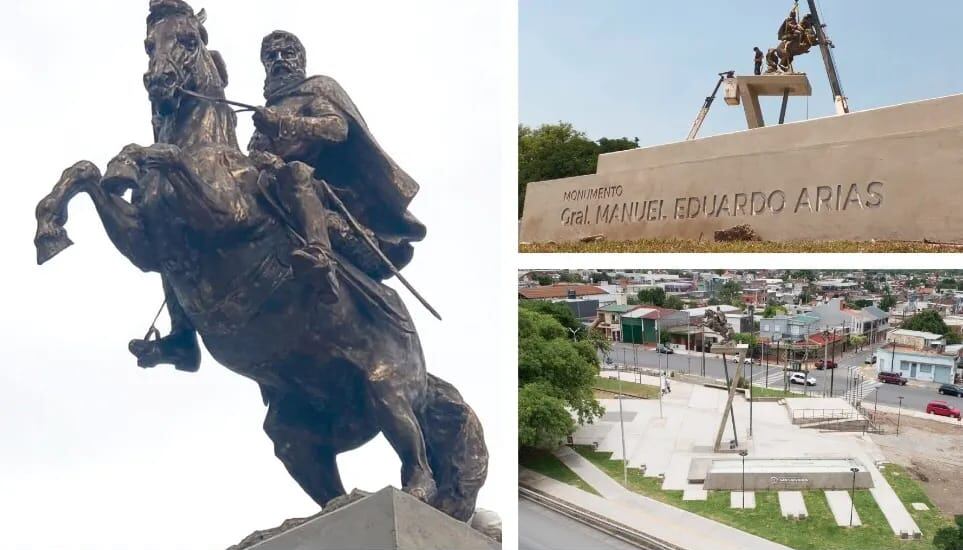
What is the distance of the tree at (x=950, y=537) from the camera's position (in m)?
12.6

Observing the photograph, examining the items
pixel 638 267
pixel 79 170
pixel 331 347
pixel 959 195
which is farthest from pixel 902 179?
pixel 79 170

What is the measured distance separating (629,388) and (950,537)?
5.55 metres

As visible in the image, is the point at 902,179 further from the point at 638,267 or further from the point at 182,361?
the point at 182,361

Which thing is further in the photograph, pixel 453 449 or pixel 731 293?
pixel 731 293

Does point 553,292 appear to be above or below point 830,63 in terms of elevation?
below

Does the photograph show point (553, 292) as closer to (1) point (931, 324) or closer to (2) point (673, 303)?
(2) point (673, 303)

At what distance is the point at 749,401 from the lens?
1455 cm

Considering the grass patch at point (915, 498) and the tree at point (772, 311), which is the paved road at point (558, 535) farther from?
the tree at point (772, 311)

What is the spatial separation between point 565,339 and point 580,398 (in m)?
1.13

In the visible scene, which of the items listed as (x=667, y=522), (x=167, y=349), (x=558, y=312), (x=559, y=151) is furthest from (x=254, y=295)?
(x=559, y=151)

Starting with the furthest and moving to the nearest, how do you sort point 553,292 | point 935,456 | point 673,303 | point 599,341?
point 599,341
point 553,292
point 673,303
point 935,456

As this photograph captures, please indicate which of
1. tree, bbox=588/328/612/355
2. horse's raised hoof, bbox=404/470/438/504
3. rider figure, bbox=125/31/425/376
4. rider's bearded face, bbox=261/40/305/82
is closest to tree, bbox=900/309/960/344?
tree, bbox=588/328/612/355

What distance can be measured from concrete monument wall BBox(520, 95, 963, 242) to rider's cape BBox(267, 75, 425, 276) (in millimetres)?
6967

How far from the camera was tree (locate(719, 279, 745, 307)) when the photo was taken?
44.5 ft
